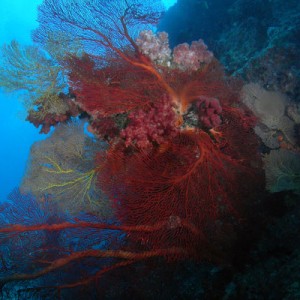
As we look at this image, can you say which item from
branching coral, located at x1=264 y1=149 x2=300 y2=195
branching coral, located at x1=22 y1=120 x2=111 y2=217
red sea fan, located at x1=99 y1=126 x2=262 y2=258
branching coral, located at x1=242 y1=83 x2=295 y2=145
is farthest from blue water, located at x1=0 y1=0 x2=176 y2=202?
branching coral, located at x1=264 y1=149 x2=300 y2=195

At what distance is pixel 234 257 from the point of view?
401 cm

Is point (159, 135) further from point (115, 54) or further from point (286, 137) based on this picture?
point (286, 137)

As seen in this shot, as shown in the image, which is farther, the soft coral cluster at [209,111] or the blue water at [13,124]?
the blue water at [13,124]

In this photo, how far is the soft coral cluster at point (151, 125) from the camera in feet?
11.0

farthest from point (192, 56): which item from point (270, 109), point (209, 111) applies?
point (270, 109)

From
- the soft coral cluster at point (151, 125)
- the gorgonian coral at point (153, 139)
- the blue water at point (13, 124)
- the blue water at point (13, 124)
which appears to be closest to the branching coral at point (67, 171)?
the gorgonian coral at point (153, 139)

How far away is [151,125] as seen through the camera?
336 centimetres

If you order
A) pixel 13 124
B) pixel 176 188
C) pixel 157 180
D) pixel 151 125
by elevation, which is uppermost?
pixel 13 124

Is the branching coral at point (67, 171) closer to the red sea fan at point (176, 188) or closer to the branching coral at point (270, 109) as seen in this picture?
the red sea fan at point (176, 188)

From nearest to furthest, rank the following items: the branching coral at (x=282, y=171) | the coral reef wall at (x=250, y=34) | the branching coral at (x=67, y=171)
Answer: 1. the branching coral at (x=282, y=171)
2. the branching coral at (x=67, y=171)
3. the coral reef wall at (x=250, y=34)

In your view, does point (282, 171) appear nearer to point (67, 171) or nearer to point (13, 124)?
point (67, 171)

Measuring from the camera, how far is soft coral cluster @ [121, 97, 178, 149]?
3.36 metres

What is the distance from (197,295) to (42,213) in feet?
9.05

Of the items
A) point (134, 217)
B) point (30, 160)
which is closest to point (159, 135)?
point (134, 217)
